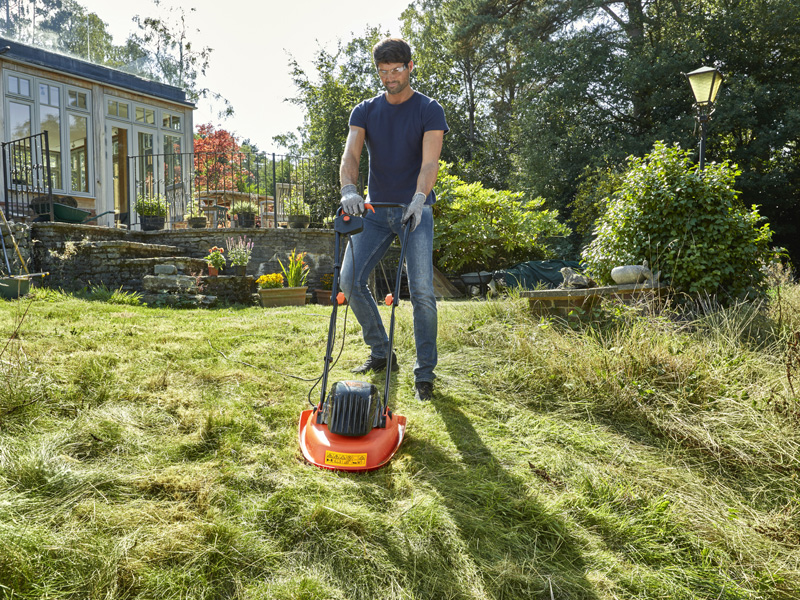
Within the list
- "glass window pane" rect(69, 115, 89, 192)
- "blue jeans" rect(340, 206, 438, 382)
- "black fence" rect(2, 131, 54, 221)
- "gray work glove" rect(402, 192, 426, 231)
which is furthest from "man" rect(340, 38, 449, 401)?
"glass window pane" rect(69, 115, 89, 192)

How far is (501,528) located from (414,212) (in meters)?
1.52

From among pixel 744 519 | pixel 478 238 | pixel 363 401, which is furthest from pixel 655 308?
pixel 478 238

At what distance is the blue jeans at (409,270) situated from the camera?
305cm

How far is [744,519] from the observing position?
6.75ft

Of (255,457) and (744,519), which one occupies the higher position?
(255,457)

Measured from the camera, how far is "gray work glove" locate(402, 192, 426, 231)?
2715 millimetres

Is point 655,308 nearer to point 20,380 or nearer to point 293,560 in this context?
point 293,560

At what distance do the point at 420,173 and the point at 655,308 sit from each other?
2.31m

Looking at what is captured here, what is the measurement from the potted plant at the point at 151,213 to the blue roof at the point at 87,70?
337cm

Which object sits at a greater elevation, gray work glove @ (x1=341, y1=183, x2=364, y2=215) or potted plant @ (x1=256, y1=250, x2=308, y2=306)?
gray work glove @ (x1=341, y1=183, x2=364, y2=215)

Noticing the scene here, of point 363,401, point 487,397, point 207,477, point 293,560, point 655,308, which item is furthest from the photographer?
point 655,308

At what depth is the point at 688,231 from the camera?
471cm

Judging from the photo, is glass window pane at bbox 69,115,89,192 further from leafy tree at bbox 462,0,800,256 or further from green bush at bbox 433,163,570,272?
leafy tree at bbox 462,0,800,256

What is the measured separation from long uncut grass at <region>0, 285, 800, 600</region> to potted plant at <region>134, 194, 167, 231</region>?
635cm
